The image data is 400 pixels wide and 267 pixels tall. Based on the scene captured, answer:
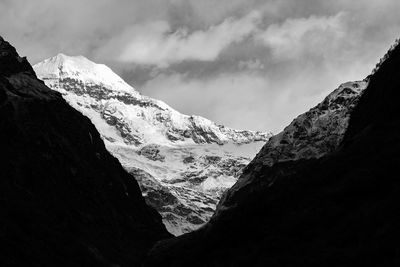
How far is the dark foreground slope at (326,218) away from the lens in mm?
49625

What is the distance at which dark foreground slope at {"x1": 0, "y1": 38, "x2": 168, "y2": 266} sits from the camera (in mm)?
121938

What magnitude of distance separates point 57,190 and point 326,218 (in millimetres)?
90760

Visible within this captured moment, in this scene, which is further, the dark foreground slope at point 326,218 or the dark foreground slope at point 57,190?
the dark foreground slope at point 57,190

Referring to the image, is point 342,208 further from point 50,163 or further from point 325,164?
point 50,163

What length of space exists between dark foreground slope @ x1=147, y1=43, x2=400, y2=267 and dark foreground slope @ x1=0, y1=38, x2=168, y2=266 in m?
49.9

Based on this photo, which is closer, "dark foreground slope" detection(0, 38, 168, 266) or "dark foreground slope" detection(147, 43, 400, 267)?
"dark foreground slope" detection(147, 43, 400, 267)

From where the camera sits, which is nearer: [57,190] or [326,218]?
[326,218]

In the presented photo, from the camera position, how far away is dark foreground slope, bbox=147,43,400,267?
4962 centimetres

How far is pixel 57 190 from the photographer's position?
141 m

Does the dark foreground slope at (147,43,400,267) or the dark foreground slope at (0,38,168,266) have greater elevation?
the dark foreground slope at (0,38,168,266)

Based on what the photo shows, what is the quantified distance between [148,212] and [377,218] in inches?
5053

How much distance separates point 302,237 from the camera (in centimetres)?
5525

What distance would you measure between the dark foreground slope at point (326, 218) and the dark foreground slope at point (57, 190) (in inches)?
1965

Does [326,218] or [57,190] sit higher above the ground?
[57,190]
